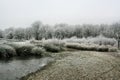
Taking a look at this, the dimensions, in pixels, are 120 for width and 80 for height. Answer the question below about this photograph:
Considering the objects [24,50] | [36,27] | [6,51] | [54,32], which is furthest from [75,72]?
[36,27]

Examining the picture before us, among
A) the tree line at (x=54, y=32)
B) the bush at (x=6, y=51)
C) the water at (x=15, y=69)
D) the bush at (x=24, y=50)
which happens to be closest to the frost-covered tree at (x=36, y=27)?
the tree line at (x=54, y=32)

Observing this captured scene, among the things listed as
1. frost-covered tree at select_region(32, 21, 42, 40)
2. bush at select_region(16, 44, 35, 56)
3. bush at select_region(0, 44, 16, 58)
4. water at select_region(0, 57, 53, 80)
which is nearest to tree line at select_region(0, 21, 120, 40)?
frost-covered tree at select_region(32, 21, 42, 40)

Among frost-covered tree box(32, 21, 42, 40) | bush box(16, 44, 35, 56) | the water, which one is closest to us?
the water

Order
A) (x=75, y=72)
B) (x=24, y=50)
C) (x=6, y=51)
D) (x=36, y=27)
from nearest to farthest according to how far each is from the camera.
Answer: (x=75, y=72) < (x=6, y=51) < (x=24, y=50) < (x=36, y=27)

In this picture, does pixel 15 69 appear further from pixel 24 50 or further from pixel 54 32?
pixel 54 32

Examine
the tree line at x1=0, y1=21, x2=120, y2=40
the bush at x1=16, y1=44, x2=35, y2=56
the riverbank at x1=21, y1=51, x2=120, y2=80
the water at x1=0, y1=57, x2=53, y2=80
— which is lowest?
the riverbank at x1=21, y1=51, x2=120, y2=80

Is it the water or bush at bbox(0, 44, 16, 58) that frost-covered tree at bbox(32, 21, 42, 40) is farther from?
the water

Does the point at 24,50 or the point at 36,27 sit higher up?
the point at 36,27

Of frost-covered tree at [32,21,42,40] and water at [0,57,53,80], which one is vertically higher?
frost-covered tree at [32,21,42,40]

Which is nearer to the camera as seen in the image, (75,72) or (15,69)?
(15,69)

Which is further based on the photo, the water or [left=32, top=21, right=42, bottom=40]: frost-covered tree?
[left=32, top=21, right=42, bottom=40]: frost-covered tree

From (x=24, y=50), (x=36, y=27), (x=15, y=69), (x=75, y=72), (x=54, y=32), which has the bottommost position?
(x=75, y=72)

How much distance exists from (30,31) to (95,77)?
32085 mm

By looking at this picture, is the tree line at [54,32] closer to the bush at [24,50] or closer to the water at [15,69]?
the bush at [24,50]
